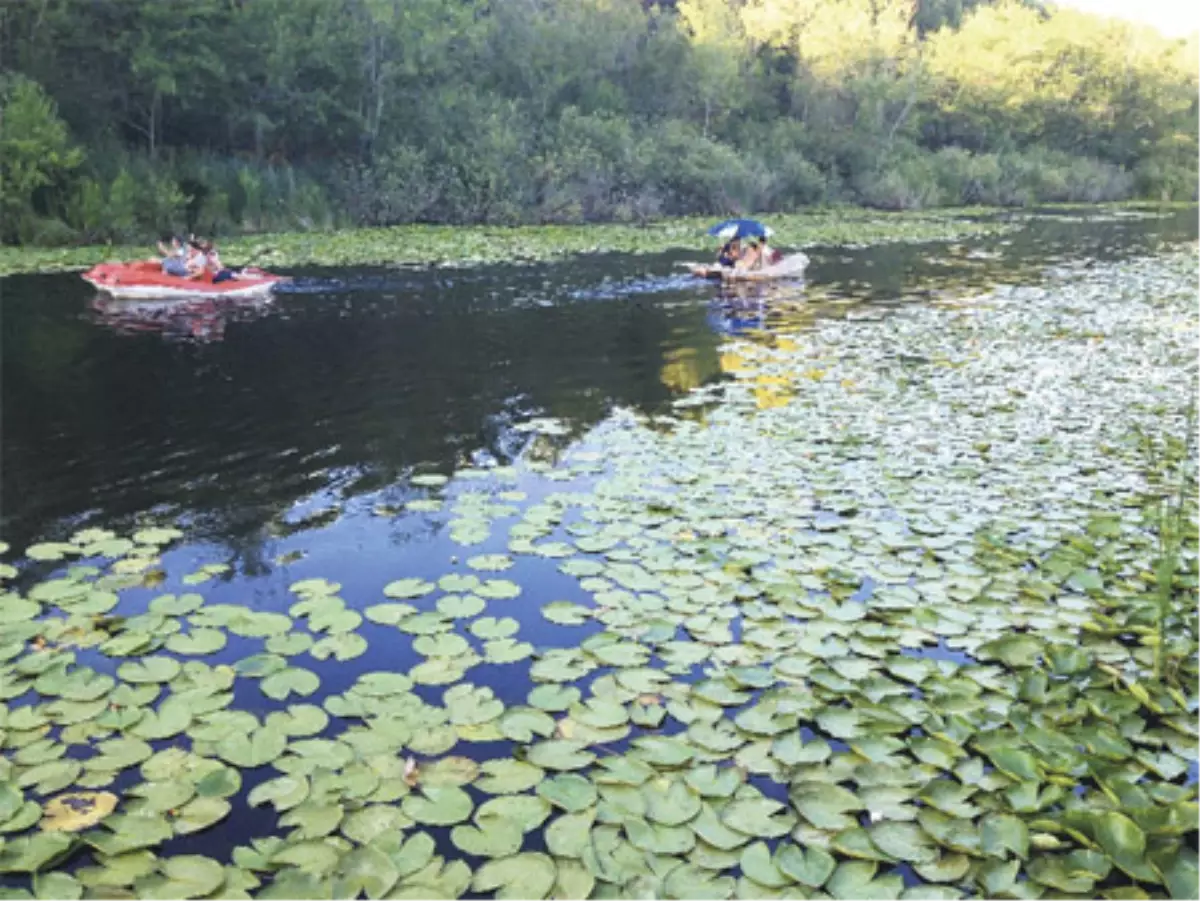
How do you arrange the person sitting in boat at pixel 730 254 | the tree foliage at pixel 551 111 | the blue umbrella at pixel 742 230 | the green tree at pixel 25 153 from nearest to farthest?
the blue umbrella at pixel 742 230 → the person sitting in boat at pixel 730 254 → the green tree at pixel 25 153 → the tree foliage at pixel 551 111

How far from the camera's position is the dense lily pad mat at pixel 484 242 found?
1919 centimetres

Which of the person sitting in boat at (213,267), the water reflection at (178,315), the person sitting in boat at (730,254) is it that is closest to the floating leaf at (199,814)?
the water reflection at (178,315)

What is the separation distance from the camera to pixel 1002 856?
2.82m

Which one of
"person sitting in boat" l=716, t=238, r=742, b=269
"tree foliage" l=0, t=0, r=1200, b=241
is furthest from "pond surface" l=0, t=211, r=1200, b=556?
"tree foliage" l=0, t=0, r=1200, b=241

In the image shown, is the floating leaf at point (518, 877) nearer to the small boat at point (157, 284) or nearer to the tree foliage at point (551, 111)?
the small boat at point (157, 284)

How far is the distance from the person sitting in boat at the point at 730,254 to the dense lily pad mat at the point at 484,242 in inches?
201

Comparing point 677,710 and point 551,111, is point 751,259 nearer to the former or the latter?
point 677,710

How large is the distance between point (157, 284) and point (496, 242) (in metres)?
10.2

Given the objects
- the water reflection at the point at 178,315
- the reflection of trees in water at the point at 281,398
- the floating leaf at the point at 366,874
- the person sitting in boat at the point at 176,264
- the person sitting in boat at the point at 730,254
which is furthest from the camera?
the person sitting in boat at the point at 730,254

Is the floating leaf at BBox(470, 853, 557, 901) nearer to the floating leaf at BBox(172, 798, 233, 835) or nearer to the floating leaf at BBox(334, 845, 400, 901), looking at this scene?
the floating leaf at BBox(334, 845, 400, 901)

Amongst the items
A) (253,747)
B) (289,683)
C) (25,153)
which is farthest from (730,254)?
(253,747)

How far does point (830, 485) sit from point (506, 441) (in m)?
2.62

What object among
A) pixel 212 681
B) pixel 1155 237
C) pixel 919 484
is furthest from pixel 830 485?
pixel 1155 237

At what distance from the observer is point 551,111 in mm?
38062
